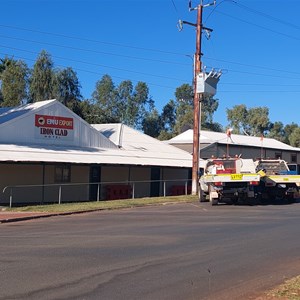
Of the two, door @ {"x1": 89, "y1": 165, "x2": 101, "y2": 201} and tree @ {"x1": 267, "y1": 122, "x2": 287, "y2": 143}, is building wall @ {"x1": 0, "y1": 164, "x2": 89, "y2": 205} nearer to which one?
door @ {"x1": 89, "y1": 165, "x2": 101, "y2": 201}

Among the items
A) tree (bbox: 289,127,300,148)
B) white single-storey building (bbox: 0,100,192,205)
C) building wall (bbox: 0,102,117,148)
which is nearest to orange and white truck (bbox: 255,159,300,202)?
white single-storey building (bbox: 0,100,192,205)

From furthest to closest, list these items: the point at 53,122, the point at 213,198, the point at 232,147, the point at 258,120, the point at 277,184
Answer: the point at 258,120
the point at 232,147
the point at 53,122
the point at 277,184
the point at 213,198

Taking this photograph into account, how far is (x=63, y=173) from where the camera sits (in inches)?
1190

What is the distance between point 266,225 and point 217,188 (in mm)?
8617

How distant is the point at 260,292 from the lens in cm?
743

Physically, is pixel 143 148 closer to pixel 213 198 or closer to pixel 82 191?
pixel 82 191

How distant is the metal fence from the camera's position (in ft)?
90.5

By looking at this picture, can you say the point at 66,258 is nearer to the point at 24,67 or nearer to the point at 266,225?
the point at 266,225

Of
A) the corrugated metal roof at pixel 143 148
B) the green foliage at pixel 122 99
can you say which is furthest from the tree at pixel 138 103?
the corrugated metal roof at pixel 143 148

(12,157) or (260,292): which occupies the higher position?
(12,157)

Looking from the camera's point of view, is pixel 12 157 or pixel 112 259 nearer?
pixel 112 259

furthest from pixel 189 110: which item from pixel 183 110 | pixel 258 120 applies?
pixel 258 120

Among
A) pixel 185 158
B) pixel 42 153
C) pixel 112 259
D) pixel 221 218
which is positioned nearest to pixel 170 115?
pixel 185 158

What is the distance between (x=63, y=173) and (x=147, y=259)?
68.3ft
